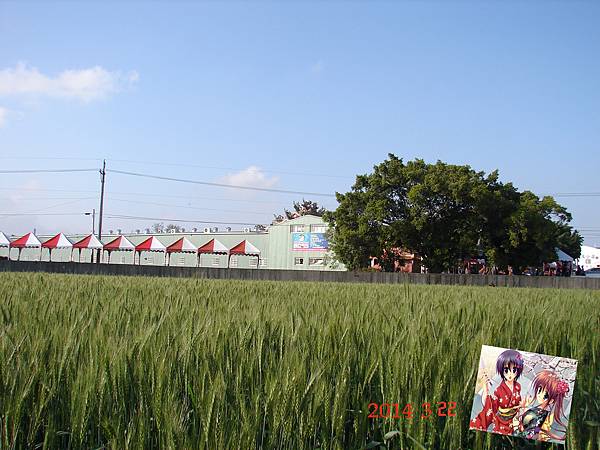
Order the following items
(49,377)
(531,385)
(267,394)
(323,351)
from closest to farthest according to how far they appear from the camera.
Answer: (531,385)
(267,394)
(49,377)
(323,351)

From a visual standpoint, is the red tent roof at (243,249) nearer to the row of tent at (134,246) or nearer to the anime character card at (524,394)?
the row of tent at (134,246)

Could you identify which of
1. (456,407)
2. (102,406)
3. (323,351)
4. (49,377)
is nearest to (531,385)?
(456,407)

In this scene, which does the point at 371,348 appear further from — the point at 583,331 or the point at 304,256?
the point at 304,256

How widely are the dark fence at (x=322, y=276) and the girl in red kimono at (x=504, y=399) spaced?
2679cm

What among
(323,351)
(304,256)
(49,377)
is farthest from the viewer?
(304,256)

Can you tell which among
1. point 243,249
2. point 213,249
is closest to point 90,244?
point 213,249

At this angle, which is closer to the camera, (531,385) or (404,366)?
(531,385)

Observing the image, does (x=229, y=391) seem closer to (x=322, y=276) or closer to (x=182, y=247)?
(x=322, y=276)

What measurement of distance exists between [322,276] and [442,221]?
35.5 feet

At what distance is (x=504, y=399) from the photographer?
1579 mm

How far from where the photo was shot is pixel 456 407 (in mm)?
2010

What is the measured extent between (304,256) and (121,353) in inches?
2083

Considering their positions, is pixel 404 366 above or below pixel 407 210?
below
